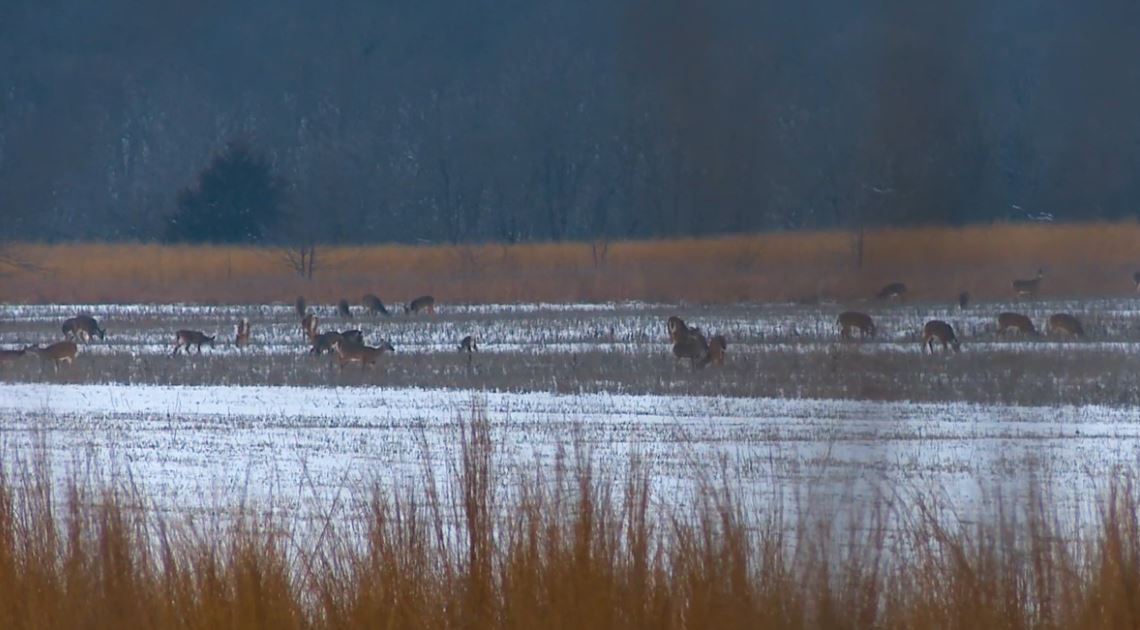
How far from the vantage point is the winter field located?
3.39m

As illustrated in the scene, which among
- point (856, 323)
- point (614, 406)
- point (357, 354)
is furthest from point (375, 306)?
point (856, 323)

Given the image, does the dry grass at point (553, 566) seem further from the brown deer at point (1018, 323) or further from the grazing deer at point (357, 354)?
the brown deer at point (1018, 323)

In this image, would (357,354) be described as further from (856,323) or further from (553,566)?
(856,323)

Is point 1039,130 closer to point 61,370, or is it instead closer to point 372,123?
point 61,370

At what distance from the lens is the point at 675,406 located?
1344cm

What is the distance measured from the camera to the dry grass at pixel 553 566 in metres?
3.91

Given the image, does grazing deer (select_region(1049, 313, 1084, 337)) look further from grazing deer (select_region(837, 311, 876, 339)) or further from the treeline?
grazing deer (select_region(837, 311, 876, 339))

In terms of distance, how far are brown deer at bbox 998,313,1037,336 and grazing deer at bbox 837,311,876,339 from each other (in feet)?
56.0

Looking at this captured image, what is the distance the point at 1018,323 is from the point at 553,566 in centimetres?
1614

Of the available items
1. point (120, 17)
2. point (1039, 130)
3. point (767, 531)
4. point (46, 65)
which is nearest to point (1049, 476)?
point (767, 531)

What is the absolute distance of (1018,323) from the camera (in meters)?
19.2

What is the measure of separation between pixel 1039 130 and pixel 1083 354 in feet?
48.9

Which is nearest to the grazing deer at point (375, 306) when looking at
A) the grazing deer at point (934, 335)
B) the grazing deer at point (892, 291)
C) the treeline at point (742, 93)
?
the grazing deer at point (934, 335)

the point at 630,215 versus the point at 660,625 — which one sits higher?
the point at 630,215
